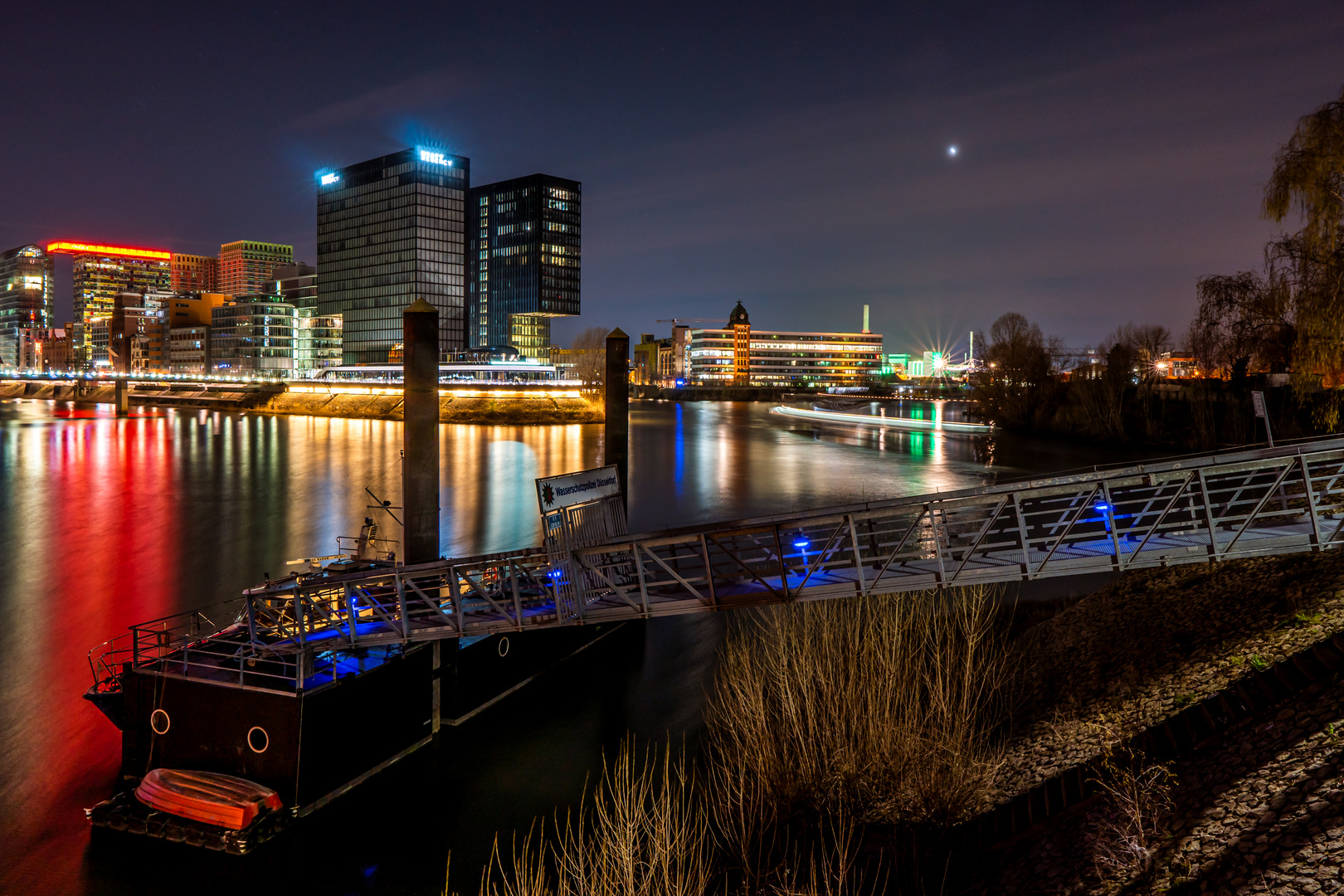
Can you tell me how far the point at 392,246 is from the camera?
530 ft

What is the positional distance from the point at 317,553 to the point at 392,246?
144m

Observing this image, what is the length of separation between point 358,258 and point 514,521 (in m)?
148

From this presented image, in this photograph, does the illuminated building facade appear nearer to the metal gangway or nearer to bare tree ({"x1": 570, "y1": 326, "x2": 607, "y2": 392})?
bare tree ({"x1": 570, "y1": 326, "x2": 607, "y2": 392})

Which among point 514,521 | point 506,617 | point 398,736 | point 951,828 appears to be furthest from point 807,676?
point 514,521

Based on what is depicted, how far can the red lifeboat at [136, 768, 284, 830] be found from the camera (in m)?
11.3

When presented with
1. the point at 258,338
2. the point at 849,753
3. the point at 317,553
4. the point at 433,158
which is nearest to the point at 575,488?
the point at 849,753

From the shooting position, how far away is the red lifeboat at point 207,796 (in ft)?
37.0

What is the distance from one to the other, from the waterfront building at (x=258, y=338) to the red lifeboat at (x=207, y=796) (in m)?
171

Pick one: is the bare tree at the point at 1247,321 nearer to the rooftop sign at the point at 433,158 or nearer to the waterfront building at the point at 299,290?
the rooftop sign at the point at 433,158

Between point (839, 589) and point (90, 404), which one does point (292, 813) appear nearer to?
point (839, 589)

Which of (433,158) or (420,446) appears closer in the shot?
(420,446)

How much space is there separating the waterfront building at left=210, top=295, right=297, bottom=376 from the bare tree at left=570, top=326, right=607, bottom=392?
6121 centimetres

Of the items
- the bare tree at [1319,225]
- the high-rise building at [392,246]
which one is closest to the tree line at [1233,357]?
the bare tree at [1319,225]

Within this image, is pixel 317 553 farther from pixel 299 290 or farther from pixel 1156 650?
pixel 299 290
